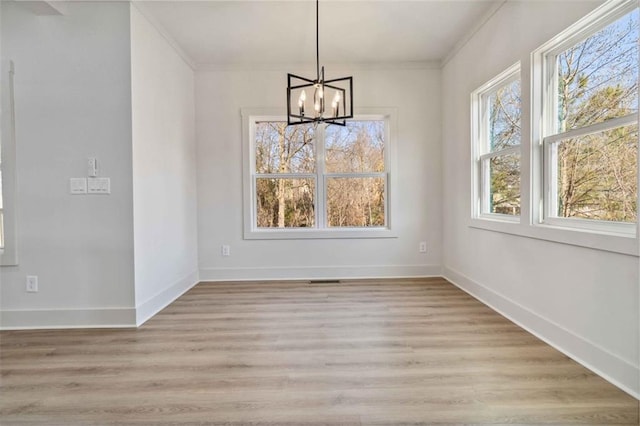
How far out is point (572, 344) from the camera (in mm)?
2094

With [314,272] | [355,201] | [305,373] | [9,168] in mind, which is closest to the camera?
[305,373]

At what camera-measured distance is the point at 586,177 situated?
213 centimetres

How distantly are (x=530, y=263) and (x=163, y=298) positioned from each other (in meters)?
3.27

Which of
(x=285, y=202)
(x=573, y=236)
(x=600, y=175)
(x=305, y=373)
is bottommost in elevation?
(x=305, y=373)

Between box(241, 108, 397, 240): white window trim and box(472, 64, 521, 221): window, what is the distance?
1.03m

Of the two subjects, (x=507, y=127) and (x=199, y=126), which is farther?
(x=199, y=126)

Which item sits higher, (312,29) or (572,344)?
(312,29)

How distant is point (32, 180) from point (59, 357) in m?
1.45

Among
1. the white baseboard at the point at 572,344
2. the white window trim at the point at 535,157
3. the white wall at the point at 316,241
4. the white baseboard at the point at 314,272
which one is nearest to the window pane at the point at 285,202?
the white wall at the point at 316,241

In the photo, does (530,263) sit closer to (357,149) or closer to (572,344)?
(572,344)

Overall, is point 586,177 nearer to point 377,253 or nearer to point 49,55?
point 377,253

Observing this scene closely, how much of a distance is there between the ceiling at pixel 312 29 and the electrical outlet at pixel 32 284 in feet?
7.98

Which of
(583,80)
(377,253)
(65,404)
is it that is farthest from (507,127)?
(65,404)

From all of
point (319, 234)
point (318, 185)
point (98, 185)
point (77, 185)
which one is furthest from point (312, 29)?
point (77, 185)
